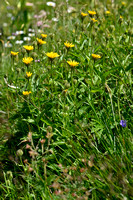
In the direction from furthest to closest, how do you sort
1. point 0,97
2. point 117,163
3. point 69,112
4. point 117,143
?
1. point 0,97
2. point 69,112
3. point 117,143
4. point 117,163

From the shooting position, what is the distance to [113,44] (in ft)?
6.93

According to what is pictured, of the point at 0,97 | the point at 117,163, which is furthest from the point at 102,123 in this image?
the point at 0,97

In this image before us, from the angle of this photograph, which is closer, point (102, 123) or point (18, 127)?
point (102, 123)

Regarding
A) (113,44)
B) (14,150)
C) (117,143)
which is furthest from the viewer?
(113,44)

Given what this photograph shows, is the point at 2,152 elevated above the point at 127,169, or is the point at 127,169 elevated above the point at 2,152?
the point at 127,169

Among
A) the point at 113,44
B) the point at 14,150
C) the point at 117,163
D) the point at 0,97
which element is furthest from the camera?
the point at 0,97

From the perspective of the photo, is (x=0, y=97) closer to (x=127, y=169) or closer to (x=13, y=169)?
(x=13, y=169)

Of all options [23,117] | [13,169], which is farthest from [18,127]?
[13,169]

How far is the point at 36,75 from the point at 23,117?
1.04 ft

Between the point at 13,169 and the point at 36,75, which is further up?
the point at 36,75

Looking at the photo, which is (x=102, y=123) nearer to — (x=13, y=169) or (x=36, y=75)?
(x=36, y=75)

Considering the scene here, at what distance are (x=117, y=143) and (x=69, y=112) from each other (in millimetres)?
386

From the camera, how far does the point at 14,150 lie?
6.48 feet

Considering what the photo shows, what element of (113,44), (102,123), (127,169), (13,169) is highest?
(113,44)
